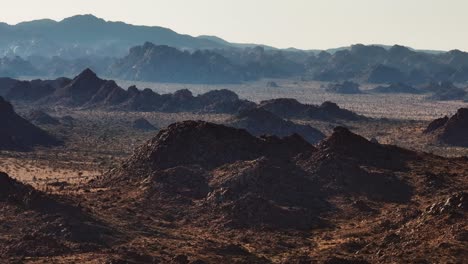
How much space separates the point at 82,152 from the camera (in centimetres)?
11444

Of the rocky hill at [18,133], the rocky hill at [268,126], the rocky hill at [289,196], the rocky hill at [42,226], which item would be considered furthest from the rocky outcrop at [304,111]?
the rocky hill at [42,226]

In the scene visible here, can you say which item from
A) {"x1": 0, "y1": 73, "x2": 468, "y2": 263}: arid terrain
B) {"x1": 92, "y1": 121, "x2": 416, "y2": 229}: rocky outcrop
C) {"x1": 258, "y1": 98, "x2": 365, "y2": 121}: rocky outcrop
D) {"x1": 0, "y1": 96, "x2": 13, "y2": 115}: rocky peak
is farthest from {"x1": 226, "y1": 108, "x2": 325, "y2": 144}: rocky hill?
{"x1": 92, "y1": 121, "x2": 416, "y2": 229}: rocky outcrop

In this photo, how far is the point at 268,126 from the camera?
5842 inches

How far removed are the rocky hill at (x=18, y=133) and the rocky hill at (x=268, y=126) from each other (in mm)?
41369

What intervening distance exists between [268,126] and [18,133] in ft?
168

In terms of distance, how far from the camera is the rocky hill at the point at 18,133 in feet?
373

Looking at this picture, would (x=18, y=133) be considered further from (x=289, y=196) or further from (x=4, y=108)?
(x=289, y=196)

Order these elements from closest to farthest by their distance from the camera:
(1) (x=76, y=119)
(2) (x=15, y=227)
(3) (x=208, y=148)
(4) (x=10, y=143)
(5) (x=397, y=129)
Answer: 1. (2) (x=15, y=227)
2. (3) (x=208, y=148)
3. (4) (x=10, y=143)
4. (5) (x=397, y=129)
5. (1) (x=76, y=119)

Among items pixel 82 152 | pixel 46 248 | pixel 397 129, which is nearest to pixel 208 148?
pixel 46 248

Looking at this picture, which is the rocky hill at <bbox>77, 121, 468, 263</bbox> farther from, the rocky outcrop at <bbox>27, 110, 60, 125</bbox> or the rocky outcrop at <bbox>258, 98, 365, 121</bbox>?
the rocky outcrop at <bbox>258, 98, 365, 121</bbox>

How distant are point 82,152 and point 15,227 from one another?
65.0m

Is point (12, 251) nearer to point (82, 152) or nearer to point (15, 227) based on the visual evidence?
point (15, 227)

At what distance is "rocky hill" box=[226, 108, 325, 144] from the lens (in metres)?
144

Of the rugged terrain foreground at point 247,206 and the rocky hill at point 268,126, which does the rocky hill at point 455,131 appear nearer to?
the rocky hill at point 268,126
